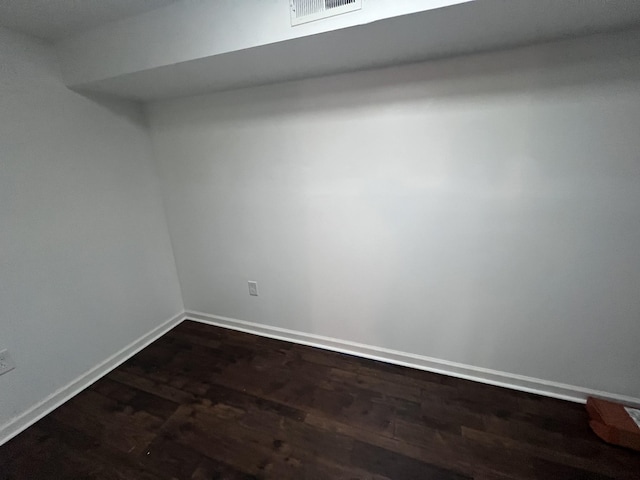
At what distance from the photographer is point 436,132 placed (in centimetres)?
153

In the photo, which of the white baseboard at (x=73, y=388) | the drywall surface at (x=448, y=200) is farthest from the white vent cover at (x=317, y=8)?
the white baseboard at (x=73, y=388)

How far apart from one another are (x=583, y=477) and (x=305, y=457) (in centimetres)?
125

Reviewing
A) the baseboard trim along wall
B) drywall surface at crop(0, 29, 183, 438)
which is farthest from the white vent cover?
the baseboard trim along wall

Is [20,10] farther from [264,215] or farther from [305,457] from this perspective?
[305,457]

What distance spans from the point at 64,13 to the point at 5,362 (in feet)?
6.04

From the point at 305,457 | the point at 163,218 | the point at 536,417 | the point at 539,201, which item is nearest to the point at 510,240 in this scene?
the point at 539,201

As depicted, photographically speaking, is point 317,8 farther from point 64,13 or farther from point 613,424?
point 613,424

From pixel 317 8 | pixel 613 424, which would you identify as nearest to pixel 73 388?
pixel 317 8

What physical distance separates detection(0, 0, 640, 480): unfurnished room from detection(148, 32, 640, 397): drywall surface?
0.04ft

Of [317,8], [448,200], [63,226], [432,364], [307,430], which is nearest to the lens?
[317,8]

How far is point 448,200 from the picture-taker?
160 cm

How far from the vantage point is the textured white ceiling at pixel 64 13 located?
4.07 feet

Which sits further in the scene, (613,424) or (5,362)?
(5,362)

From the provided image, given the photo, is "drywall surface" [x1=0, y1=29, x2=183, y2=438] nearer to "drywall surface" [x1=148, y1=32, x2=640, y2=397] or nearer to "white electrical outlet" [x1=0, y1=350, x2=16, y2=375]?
"white electrical outlet" [x1=0, y1=350, x2=16, y2=375]
